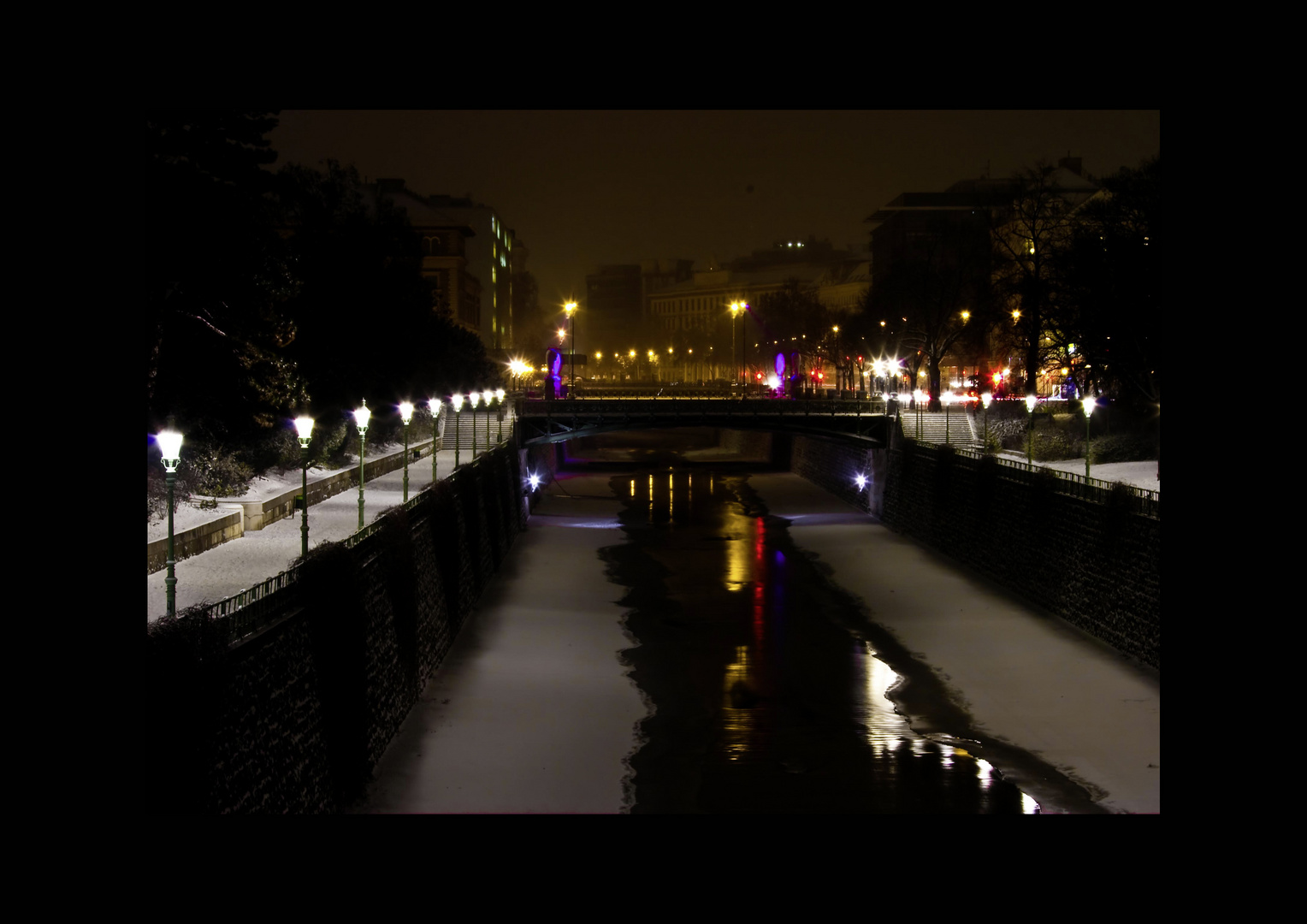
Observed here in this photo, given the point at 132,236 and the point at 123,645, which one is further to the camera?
the point at 132,236

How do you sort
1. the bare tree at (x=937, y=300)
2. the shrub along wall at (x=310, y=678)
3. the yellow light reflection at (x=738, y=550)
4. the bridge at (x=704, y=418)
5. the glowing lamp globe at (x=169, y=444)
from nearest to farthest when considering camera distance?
the shrub along wall at (x=310, y=678)
the glowing lamp globe at (x=169, y=444)
the yellow light reflection at (x=738, y=550)
the bridge at (x=704, y=418)
the bare tree at (x=937, y=300)

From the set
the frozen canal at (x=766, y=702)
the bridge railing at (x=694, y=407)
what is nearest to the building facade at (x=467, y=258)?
the bridge railing at (x=694, y=407)

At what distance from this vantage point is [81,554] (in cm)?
→ 1386

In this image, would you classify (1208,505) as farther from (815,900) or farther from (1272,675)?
(815,900)

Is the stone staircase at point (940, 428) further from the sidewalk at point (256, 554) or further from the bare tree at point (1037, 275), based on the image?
the sidewalk at point (256, 554)

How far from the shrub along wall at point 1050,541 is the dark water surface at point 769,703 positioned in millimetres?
5250

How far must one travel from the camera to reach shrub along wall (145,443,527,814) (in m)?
13.6

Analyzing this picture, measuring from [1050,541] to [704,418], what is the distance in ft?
92.2

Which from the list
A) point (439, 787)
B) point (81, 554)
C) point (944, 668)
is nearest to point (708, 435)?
point (944, 668)

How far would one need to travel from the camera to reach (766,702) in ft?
92.7

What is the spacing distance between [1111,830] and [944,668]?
1384 centimetres

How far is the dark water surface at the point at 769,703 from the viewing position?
72.3 ft

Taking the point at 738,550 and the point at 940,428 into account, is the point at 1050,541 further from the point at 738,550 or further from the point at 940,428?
the point at 940,428

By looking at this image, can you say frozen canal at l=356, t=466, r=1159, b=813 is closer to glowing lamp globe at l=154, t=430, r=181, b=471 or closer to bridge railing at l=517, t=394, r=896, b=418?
glowing lamp globe at l=154, t=430, r=181, b=471
